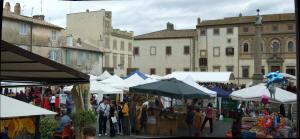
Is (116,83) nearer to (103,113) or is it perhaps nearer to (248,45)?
(103,113)

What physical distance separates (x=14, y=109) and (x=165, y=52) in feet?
120

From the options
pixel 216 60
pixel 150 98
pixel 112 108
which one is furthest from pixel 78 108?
pixel 216 60

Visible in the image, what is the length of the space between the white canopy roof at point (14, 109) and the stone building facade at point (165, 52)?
33307 mm

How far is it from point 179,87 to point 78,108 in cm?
247

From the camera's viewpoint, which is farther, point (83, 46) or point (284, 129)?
point (83, 46)

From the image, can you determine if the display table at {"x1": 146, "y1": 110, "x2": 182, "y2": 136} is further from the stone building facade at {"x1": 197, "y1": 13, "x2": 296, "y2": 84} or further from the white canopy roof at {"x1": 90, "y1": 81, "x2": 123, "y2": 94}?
the stone building facade at {"x1": 197, "y1": 13, "x2": 296, "y2": 84}

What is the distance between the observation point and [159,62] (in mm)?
39875

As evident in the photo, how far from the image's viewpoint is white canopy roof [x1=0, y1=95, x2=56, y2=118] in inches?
113

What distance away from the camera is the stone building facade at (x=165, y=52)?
37.5 meters

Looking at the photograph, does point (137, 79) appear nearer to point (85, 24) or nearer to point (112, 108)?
point (112, 108)

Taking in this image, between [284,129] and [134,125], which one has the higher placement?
[284,129]

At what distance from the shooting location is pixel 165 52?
39.6 meters

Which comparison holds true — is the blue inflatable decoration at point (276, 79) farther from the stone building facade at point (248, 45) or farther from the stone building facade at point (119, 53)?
the stone building facade at point (119, 53)

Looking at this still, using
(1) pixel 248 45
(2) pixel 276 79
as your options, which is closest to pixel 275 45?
(1) pixel 248 45
